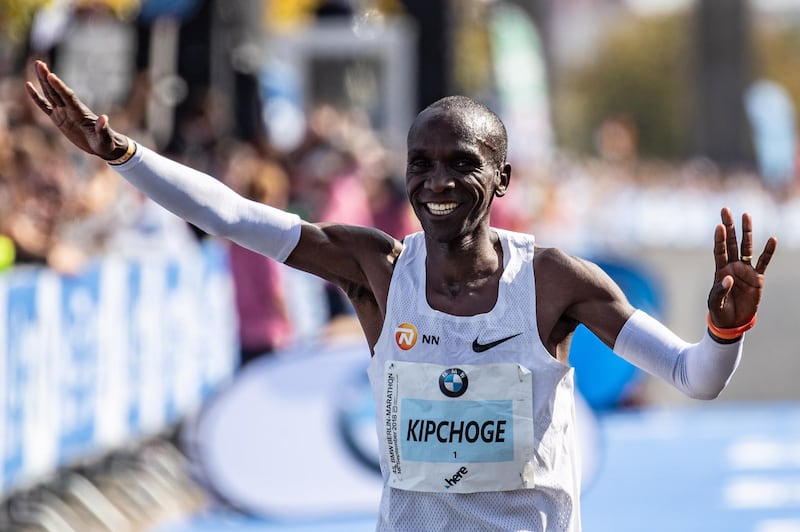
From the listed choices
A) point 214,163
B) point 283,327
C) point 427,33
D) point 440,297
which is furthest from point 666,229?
point 440,297

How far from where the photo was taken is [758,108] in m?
34.1

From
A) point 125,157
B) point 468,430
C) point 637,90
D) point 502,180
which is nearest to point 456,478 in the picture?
point 468,430

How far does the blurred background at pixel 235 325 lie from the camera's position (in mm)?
8180

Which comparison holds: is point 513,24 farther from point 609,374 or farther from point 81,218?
point 81,218

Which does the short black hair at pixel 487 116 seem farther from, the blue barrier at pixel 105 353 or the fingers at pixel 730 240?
the blue barrier at pixel 105 353

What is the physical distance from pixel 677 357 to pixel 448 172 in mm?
722

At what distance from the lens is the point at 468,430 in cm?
376

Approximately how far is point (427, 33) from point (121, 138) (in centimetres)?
1293

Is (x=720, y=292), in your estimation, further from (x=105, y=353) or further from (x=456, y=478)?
(x=105, y=353)

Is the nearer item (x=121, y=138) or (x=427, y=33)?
(x=121, y=138)

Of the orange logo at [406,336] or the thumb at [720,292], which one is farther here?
the orange logo at [406,336]

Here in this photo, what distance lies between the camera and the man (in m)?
3.72

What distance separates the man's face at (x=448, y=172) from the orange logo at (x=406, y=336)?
9.3 inches

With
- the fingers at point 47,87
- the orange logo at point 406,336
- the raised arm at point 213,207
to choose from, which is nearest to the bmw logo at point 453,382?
the orange logo at point 406,336
